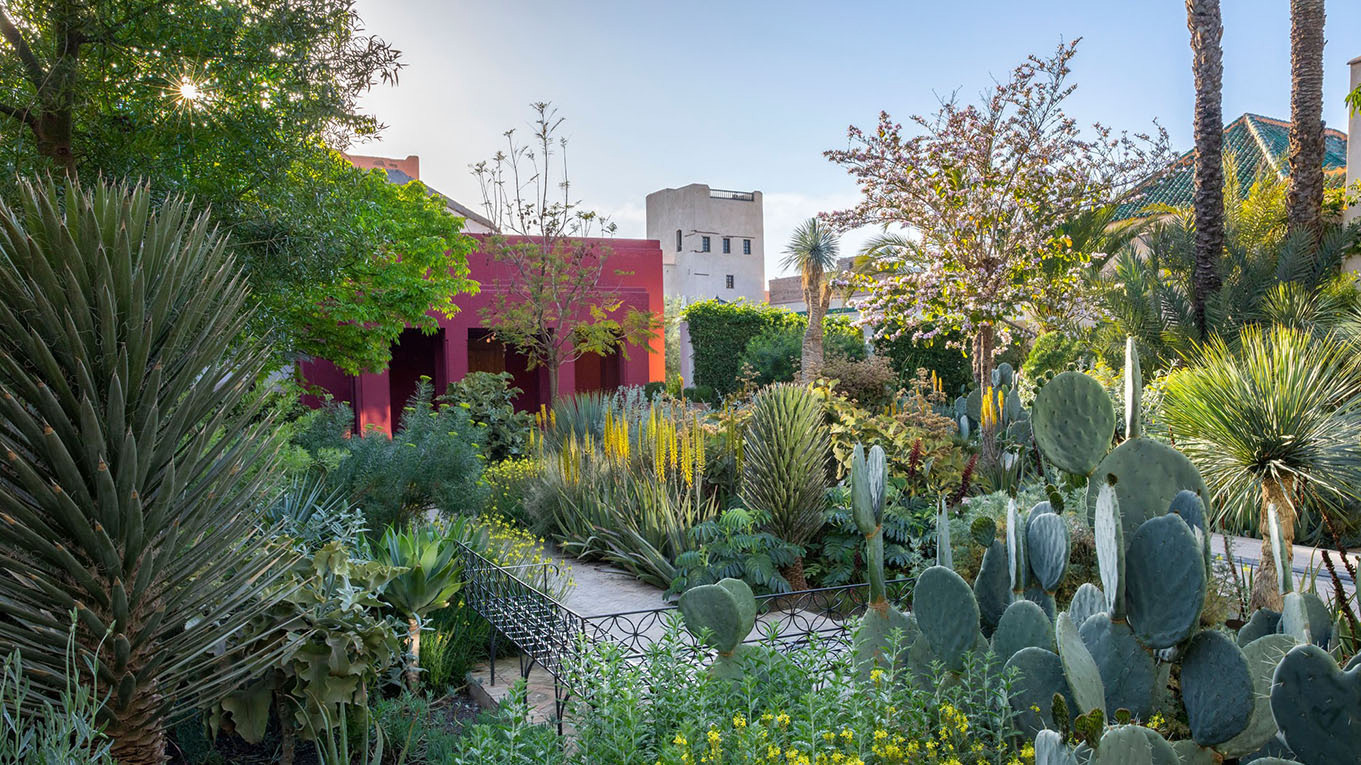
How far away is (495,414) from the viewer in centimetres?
1315

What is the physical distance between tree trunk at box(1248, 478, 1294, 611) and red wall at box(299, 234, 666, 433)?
1245cm

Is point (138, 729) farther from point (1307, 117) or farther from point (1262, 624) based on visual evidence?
point (1307, 117)

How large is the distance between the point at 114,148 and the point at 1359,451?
30.0 ft

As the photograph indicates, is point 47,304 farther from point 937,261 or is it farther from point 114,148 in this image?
point 937,261

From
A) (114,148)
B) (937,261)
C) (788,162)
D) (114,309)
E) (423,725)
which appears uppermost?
(788,162)

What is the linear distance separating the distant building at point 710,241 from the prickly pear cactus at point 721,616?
38.3 metres

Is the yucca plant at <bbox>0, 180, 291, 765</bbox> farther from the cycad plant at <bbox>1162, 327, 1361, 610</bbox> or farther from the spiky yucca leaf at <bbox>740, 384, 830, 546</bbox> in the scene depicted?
the cycad plant at <bbox>1162, 327, 1361, 610</bbox>

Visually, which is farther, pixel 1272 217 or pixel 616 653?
pixel 1272 217

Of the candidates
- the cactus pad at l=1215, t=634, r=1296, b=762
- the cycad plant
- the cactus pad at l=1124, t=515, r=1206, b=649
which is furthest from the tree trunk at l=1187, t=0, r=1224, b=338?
the cactus pad at l=1124, t=515, r=1206, b=649

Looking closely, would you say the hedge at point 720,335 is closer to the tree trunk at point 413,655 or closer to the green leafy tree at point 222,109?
the green leafy tree at point 222,109

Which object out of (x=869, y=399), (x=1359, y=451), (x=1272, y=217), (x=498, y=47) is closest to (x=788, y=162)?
(x=869, y=399)

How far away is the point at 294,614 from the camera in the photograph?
318cm

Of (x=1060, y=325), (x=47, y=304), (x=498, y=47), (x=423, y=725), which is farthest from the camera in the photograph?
(x=1060, y=325)

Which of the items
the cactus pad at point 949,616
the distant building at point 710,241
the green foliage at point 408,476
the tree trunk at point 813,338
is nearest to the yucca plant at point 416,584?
the green foliage at point 408,476
